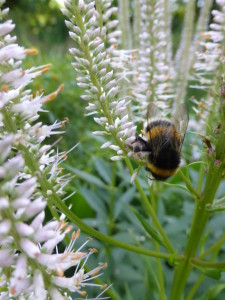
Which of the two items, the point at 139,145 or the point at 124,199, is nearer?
the point at 139,145

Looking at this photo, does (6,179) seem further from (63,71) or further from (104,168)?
(63,71)

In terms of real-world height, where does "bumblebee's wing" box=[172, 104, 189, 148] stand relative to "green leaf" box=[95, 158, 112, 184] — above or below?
above

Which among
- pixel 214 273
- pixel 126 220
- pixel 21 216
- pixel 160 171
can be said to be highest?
pixel 21 216

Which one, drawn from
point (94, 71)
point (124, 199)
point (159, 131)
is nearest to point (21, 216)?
point (94, 71)

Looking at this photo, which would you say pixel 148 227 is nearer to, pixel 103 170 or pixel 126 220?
pixel 103 170

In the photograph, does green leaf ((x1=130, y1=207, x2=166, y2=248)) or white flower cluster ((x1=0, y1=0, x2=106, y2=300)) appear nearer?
white flower cluster ((x1=0, y1=0, x2=106, y2=300))

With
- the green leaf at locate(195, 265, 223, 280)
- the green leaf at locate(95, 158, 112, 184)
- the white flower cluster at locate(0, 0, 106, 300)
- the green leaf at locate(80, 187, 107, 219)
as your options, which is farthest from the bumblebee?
the green leaf at locate(95, 158, 112, 184)

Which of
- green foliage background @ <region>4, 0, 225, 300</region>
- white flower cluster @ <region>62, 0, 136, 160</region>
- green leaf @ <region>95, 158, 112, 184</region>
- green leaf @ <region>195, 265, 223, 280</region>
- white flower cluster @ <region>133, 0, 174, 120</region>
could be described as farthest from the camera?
green leaf @ <region>95, 158, 112, 184</region>

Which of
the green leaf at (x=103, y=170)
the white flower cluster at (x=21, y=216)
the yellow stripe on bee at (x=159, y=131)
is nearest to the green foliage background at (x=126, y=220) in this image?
the green leaf at (x=103, y=170)

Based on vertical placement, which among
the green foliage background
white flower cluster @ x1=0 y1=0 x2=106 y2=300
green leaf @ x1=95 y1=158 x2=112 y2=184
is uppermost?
white flower cluster @ x1=0 y1=0 x2=106 y2=300

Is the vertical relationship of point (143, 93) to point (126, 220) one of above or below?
above

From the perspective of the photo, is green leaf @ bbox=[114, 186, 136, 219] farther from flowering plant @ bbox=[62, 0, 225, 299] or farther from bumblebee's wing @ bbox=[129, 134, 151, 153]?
bumblebee's wing @ bbox=[129, 134, 151, 153]

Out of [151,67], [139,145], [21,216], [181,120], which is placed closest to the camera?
[21,216]
